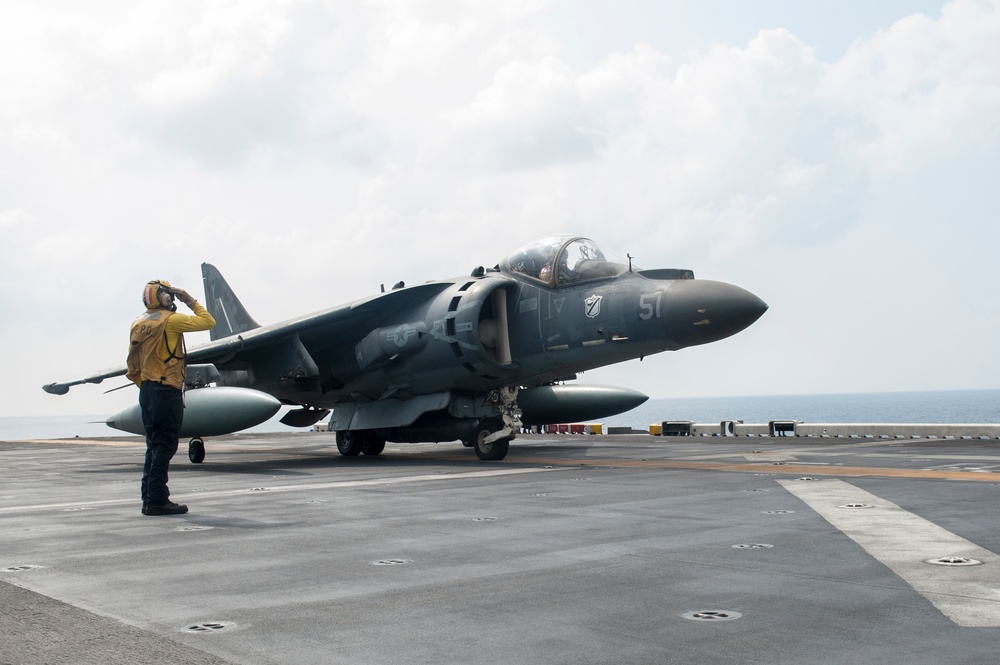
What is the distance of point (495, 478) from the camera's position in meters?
12.7

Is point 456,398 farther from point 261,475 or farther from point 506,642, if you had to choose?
point 506,642

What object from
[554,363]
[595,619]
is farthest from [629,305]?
[595,619]

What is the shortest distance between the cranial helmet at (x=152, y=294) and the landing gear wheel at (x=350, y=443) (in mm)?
10498

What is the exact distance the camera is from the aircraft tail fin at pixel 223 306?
25234 millimetres

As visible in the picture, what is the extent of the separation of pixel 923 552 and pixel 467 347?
35.8ft

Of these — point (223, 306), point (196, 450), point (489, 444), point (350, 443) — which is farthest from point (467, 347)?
point (223, 306)

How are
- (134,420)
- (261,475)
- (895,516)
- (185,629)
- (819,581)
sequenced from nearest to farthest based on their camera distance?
(185,629) < (819,581) < (895,516) < (261,475) < (134,420)

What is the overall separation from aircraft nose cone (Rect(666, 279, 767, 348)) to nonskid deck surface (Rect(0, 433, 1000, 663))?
10.5 feet

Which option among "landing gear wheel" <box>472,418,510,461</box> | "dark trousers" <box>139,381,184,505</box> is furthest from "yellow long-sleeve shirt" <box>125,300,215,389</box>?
"landing gear wheel" <box>472,418,510,461</box>

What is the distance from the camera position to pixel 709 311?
14.0m

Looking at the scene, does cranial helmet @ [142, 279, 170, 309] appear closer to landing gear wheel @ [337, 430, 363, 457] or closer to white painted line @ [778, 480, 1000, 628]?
white painted line @ [778, 480, 1000, 628]

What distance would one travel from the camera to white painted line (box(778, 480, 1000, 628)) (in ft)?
14.6

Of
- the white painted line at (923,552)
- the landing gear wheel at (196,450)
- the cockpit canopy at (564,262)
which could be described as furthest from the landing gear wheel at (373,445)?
the white painted line at (923,552)

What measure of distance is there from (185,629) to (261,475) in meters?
10.6
